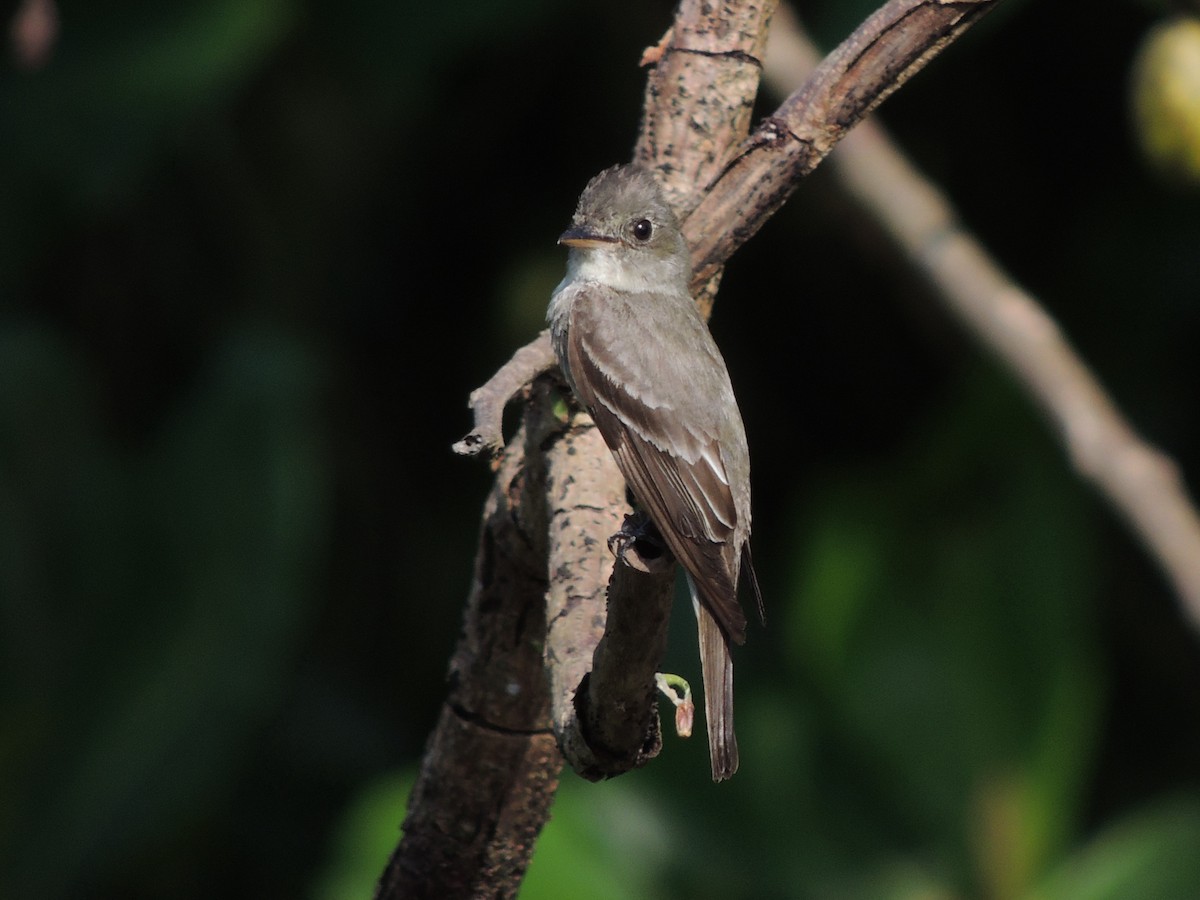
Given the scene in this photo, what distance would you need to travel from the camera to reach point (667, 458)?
2.62 m

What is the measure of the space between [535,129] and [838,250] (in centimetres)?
105

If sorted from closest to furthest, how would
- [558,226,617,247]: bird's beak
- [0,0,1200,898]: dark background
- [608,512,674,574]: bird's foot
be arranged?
[608,512,674,574]: bird's foot < [558,226,617,247]: bird's beak < [0,0,1200,898]: dark background

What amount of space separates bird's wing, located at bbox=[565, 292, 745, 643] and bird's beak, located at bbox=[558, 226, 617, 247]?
285mm

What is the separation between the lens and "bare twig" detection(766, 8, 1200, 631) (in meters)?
3.70

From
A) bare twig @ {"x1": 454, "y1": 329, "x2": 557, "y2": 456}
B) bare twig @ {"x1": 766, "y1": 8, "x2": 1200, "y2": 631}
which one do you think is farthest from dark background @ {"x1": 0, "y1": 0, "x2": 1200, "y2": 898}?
bare twig @ {"x1": 454, "y1": 329, "x2": 557, "y2": 456}

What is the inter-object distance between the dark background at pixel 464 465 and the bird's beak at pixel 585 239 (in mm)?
1075

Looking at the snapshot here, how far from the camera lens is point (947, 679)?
432 cm

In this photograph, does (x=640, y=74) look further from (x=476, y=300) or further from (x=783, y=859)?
(x=783, y=859)

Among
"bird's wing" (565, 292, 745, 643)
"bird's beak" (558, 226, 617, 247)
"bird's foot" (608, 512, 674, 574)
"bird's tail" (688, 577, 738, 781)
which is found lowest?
"bird's tail" (688, 577, 738, 781)

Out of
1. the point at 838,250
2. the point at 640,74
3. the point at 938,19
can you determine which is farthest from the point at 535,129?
the point at 938,19

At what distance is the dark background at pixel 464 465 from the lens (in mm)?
4199

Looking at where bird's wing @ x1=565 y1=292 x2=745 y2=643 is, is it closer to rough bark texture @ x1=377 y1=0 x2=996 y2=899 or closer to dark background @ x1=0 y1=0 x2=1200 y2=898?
rough bark texture @ x1=377 y1=0 x2=996 y2=899

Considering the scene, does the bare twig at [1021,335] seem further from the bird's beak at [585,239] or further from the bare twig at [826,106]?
the bare twig at [826,106]

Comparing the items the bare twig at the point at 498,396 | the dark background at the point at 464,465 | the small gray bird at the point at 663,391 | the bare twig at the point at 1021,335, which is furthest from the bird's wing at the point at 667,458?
the dark background at the point at 464,465
